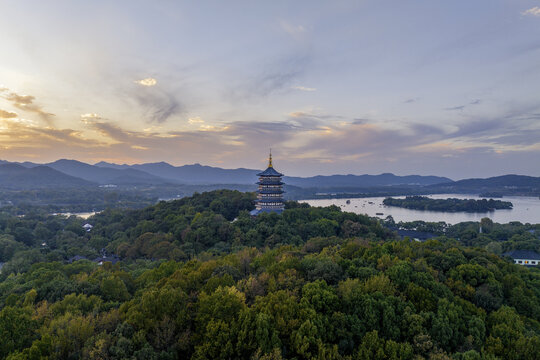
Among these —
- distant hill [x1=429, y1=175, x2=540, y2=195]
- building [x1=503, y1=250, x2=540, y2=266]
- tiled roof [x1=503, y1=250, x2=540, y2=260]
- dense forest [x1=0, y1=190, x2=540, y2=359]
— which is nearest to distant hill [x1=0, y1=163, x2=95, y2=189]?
dense forest [x1=0, y1=190, x2=540, y2=359]

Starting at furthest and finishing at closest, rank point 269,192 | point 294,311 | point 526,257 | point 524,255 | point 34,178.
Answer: point 34,178 → point 269,192 → point 524,255 → point 526,257 → point 294,311

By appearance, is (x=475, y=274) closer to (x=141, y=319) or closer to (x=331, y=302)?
(x=331, y=302)

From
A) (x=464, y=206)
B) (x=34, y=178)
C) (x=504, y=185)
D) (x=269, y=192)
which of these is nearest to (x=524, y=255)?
(x=269, y=192)

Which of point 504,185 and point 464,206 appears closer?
point 464,206

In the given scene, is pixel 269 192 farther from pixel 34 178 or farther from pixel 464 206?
pixel 34 178

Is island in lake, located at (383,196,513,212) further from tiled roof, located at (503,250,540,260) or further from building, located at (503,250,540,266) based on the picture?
building, located at (503,250,540,266)

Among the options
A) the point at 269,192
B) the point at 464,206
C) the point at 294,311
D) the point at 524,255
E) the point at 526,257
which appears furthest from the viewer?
the point at 464,206

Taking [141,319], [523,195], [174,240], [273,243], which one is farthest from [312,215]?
[523,195]
